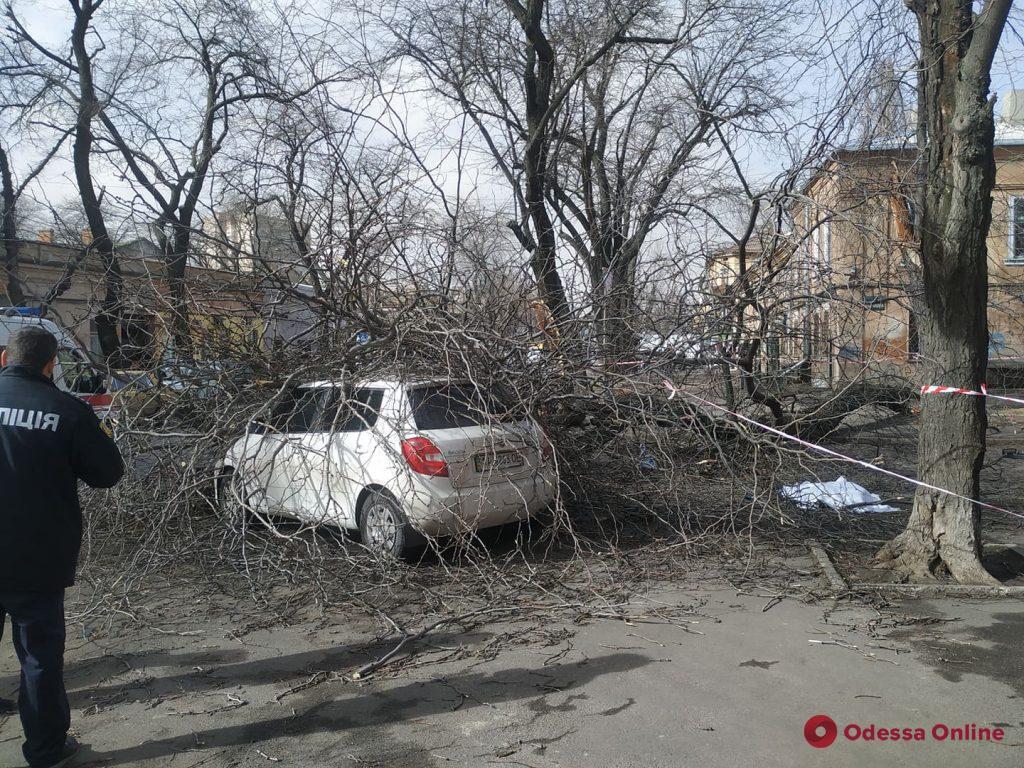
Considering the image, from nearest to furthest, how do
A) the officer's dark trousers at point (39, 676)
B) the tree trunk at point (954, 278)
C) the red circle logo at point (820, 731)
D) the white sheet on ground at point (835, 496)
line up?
the officer's dark trousers at point (39, 676) < the red circle logo at point (820, 731) < the tree trunk at point (954, 278) < the white sheet on ground at point (835, 496)

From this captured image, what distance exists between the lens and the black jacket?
137 inches

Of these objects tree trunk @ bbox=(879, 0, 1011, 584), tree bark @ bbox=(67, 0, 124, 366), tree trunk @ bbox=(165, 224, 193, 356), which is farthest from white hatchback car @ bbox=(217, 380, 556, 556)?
tree bark @ bbox=(67, 0, 124, 366)

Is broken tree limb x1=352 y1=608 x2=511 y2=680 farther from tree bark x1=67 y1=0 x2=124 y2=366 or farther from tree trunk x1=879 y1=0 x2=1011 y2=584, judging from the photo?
tree bark x1=67 y1=0 x2=124 y2=366

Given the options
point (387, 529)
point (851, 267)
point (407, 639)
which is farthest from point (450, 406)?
point (851, 267)

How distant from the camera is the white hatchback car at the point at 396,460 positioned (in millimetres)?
6184

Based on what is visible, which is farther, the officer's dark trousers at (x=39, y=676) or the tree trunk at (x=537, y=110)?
the tree trunk at (x=537, y=110)

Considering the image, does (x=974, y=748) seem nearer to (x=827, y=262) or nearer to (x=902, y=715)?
(x=902, y=715)

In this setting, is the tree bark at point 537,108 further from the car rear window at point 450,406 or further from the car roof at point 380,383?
the car roof at point 380,383

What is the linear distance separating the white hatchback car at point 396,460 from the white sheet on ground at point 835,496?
2.55 m

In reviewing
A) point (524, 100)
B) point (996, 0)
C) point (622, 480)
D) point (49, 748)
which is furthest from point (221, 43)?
point (49, 748)

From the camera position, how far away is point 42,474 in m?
3.57

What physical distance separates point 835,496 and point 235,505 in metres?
5.66

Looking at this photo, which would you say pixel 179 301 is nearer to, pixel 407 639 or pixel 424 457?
pixel 424 457

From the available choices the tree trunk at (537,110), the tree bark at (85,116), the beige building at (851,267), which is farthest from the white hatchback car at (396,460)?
the tree bark at (85,116)
